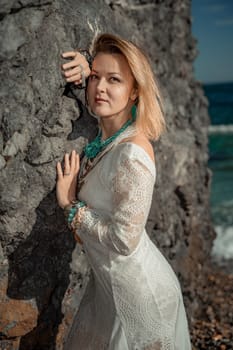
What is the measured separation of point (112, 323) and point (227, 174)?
53.2 feet

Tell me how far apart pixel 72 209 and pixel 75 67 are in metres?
0.94

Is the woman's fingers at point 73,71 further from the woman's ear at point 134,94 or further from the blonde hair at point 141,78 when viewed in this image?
the woman's ear at point 134,94

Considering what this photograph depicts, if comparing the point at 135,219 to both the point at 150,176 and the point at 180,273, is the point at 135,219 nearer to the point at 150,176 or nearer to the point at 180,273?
the point at 150,176

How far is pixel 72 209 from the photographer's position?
8.25 feet

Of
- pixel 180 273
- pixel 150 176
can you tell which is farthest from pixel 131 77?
pixel 180 273

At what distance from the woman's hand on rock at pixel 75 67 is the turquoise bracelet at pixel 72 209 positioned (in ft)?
2.71

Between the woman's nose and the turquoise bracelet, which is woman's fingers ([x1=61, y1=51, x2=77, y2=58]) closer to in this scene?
the woman's nose

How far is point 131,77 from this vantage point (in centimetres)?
246

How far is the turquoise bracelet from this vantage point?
8.21 ft

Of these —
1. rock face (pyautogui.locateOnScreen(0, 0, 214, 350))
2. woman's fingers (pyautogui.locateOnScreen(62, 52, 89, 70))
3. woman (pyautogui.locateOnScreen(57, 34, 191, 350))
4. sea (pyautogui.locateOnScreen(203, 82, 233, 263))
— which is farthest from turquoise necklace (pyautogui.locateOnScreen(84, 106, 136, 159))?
sea (pyautogui.locateOnScreen(203, 82, 233, 263))

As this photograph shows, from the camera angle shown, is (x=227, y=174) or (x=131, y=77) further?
(x=227, y=174)

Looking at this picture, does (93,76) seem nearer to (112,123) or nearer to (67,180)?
(112,123)

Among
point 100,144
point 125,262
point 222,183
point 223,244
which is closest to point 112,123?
point 100,144

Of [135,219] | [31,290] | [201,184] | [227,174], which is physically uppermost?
[135,219]
